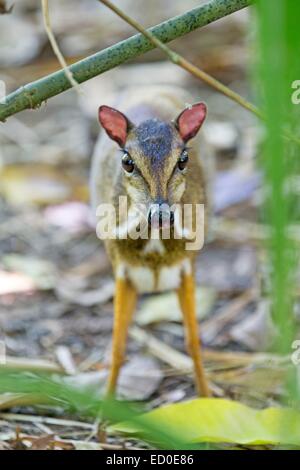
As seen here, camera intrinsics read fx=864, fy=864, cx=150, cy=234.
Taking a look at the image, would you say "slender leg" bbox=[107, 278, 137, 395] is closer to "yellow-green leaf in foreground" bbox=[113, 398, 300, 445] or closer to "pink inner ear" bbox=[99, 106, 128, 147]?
"yellow-green leaf in foreground" bbox=[113, 398, 300, 445]

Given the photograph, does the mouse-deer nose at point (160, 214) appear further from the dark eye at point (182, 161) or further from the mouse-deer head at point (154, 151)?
the dark eye at point (182, 161)

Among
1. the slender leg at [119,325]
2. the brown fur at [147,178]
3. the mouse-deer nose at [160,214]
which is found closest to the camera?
the mouse-deer nose at [160,214]

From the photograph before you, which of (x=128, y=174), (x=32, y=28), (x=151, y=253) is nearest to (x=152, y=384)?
(x=151, y=253)

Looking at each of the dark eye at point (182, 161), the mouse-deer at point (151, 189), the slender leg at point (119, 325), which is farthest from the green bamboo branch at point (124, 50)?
the slender leg at point (119, 325)

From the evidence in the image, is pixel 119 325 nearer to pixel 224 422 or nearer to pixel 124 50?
pixel 224 422

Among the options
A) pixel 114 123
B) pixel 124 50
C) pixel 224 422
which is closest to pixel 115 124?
pixel 114 123

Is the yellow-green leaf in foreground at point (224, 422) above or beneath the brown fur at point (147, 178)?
beneath
